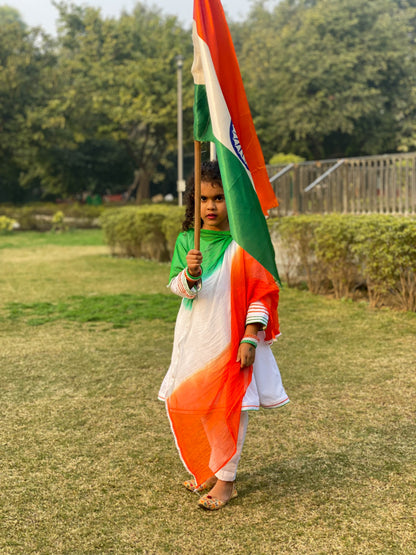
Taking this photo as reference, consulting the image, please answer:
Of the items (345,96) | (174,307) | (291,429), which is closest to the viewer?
(291,429)

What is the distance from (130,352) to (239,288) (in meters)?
3.22

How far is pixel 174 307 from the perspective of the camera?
8.02 m

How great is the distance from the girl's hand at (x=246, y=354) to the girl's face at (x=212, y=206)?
1.88ft

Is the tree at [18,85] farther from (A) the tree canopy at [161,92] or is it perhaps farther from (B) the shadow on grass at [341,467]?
(B) the shadow on grass at [341,467]

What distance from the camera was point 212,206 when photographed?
111 inches

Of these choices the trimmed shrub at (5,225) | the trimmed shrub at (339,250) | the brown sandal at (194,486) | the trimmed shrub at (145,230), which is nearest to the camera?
the brown sandal at (194,486)

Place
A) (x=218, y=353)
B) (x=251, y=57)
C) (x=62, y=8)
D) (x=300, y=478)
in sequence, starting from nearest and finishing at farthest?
1. (x=218, y=353)
2. (x=300, y=478)
3. (x=62, y=8)
4. (x=251, y=57)

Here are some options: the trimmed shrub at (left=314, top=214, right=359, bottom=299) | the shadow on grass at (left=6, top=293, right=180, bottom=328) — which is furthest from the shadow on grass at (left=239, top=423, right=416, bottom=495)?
the trimmed shrub at (left=314, top=214, right=359, bottom=299)

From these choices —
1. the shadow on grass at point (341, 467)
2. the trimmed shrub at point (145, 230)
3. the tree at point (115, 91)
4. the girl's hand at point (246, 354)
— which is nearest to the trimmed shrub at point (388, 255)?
the shadow on grass at point (341, 467)

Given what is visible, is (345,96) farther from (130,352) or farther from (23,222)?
(130,352)

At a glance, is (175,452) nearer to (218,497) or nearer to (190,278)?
(218,497)

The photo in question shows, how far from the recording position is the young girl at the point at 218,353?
2652 mm

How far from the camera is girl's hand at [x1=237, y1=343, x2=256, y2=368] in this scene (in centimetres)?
263

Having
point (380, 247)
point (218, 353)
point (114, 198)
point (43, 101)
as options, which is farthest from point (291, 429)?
point (114, 198)
